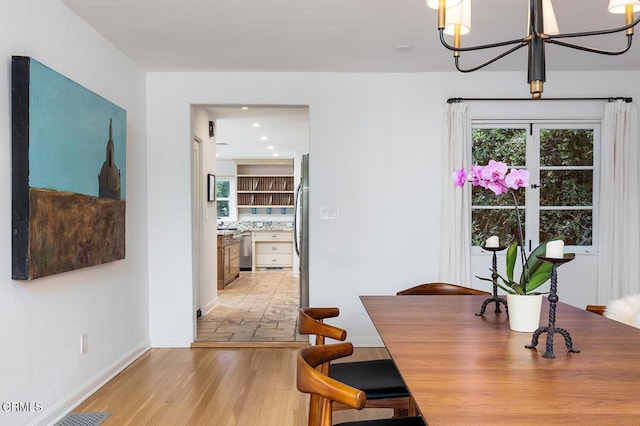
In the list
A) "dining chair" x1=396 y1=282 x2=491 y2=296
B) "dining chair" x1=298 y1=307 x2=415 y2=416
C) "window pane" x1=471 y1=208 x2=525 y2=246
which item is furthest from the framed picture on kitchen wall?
"dining chair" x1=298 y1=307 x2=415 y2=416

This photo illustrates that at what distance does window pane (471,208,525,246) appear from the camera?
13.9ft

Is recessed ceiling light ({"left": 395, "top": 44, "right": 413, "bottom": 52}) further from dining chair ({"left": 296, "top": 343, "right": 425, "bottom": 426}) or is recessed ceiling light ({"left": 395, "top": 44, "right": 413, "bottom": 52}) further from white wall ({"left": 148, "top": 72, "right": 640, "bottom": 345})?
dining chair ({"left": 296, "top": 343, "right": 425, "bottom": 426})

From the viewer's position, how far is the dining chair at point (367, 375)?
179cm

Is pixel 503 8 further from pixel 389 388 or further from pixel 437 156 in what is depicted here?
pixel 389 388

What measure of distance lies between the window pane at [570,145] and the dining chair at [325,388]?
346 centimetres

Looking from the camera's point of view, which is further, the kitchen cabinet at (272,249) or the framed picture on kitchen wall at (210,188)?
the kitchen cabinet at (272,249)

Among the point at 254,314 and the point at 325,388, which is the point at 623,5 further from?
the point at 254,314

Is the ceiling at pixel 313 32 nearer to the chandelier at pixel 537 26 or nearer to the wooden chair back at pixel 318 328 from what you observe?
the chandelier at pixel 537 26

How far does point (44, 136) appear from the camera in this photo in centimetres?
238

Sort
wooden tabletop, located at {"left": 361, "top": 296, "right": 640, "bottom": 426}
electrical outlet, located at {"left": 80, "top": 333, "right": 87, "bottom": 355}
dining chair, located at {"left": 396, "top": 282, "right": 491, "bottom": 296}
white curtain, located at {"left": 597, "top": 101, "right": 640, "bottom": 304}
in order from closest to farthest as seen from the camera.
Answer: wooden tabletop, located at {"left": 361, "top": 296, "right": 640, "bottom": 426} → dining chair, located at {"left": 396, "top": 282, "right": 491, "bottom": 296} → electrical outlet, located at {"left": 80, "top": 333, "right": 87, "bottom": 355} → white curtain, located at {"left": 597, "top": 101, "right": 640, "bottom": 304}

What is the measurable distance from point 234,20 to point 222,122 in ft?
11.7

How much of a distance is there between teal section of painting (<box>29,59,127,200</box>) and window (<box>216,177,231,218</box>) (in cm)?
737

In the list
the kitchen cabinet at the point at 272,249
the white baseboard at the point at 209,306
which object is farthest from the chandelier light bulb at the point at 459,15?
the kitchen cabinet at the point at 272,249

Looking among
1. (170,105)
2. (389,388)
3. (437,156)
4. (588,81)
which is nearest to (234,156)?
(170,105)
